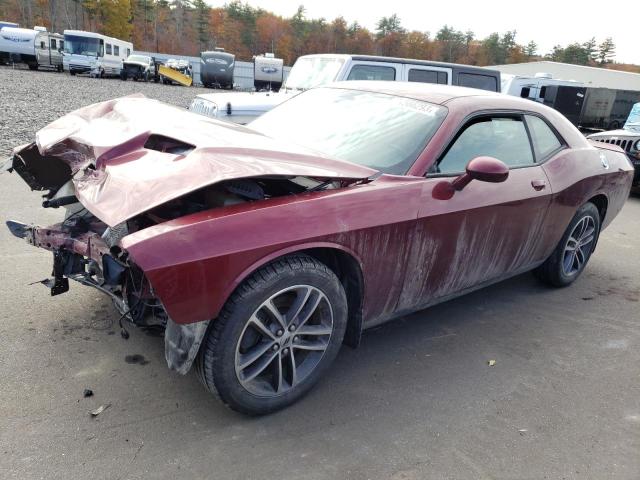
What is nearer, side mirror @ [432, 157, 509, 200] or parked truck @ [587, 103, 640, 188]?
side mirror @ [432, 157, 509, 200]

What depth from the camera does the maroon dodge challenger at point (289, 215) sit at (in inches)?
84.2

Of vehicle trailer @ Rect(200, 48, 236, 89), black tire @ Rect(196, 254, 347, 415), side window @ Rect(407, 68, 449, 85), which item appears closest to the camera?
black tire @ Rect(196, 254, 347, 415)

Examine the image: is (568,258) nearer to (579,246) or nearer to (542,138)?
(579,246)

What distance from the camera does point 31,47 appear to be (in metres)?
29.8

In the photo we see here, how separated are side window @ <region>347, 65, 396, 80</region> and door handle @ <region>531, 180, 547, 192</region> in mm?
5183

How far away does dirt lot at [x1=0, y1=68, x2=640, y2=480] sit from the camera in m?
2.13

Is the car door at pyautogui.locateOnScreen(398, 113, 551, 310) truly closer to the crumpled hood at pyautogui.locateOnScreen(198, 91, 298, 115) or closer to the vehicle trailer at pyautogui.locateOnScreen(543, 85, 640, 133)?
the crumpled hood at pyautogui.locateOnScreen(198, 91, 298, 115)

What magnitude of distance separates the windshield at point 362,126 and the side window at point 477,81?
21.0 feet

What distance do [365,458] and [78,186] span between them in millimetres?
1949

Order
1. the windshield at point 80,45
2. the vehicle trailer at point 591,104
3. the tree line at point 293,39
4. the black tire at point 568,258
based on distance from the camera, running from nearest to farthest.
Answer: the black tire at point 568,258, the vehicle trailer at point 591,104, the windshield at point 80,45, the tree line at point 293,39

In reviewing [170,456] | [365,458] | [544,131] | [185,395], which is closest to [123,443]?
[170,456]

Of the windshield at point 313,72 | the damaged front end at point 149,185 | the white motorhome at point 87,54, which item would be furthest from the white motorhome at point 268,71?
the damaged front end at point 149,185

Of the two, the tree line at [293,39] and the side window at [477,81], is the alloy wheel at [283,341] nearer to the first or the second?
the side window at [477,81]

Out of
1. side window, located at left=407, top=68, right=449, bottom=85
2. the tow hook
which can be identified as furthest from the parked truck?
the tow hook
